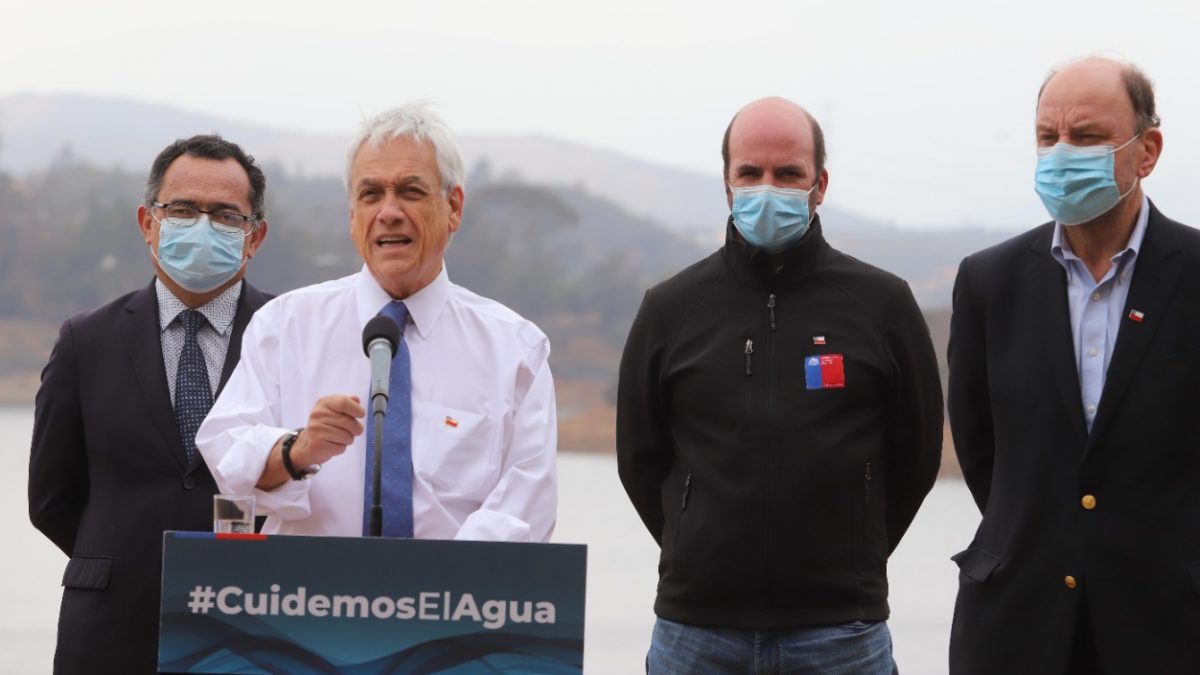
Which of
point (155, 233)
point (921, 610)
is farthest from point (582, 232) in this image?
point (155, 233)

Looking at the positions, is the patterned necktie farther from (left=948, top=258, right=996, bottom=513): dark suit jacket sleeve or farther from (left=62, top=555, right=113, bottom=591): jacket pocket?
(left=948, top=258, right=996, bottom=513): dark suit jacket sleeve

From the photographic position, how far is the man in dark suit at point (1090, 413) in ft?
10.1

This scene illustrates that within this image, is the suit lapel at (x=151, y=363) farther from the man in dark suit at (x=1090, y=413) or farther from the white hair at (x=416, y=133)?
the man in dark suit at (x=1090, y=413)

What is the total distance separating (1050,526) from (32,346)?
61.7 ft

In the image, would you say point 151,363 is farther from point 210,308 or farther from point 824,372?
point 824,372

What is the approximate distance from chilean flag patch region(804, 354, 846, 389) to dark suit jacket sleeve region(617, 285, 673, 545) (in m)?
0.35

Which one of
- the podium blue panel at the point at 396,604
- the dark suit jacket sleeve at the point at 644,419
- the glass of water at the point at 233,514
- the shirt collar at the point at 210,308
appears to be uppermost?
the shirt collar at the point at 210,308

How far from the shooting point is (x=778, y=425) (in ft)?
10.4

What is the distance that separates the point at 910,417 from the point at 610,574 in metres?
8.46

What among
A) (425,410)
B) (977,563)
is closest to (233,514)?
(425,410)

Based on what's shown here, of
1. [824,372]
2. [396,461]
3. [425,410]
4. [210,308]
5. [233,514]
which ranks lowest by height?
[233,514]

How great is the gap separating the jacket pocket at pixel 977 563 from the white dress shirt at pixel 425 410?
0.90 metres

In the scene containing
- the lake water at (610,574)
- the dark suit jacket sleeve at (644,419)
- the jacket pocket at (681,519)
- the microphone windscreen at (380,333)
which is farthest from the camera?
the lake water at (610,574)

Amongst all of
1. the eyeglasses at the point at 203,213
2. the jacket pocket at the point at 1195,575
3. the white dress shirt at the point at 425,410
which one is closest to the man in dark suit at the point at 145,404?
the eyeglasses at the point at 203,213
